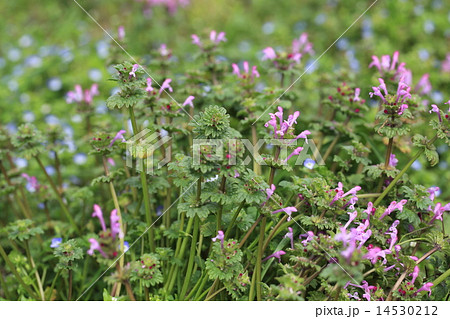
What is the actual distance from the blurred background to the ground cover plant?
2.8 inches

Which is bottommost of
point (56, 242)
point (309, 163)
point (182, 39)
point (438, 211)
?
point (56, 242)

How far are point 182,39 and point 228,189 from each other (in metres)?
3.95

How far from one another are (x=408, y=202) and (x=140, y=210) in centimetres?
135

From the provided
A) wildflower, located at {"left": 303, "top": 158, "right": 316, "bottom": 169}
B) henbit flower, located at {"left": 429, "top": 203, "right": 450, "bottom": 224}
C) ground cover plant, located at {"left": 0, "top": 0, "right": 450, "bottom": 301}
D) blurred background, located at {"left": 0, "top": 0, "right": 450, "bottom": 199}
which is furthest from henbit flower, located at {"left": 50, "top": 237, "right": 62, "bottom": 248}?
henbit flower, located at {"left": 429, "top": 203, "right": 450, "bottom": 224}

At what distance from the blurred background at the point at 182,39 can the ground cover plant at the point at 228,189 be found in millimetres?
71

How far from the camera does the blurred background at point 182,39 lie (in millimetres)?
4336

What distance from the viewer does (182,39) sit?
5.51 meters

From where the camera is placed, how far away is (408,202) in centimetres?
214

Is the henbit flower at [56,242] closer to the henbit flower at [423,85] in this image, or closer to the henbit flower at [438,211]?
the henbit flower at [438,211]

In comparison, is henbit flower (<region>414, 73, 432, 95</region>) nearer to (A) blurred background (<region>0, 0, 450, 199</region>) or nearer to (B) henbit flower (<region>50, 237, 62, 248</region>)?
(A) blurred background (<region>0, 0, 450, 199</region>)

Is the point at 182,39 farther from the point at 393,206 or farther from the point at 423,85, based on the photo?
the point at 393,206

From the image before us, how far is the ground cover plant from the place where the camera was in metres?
1.88

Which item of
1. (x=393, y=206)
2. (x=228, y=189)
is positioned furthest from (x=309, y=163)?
(x=228, y=189)
